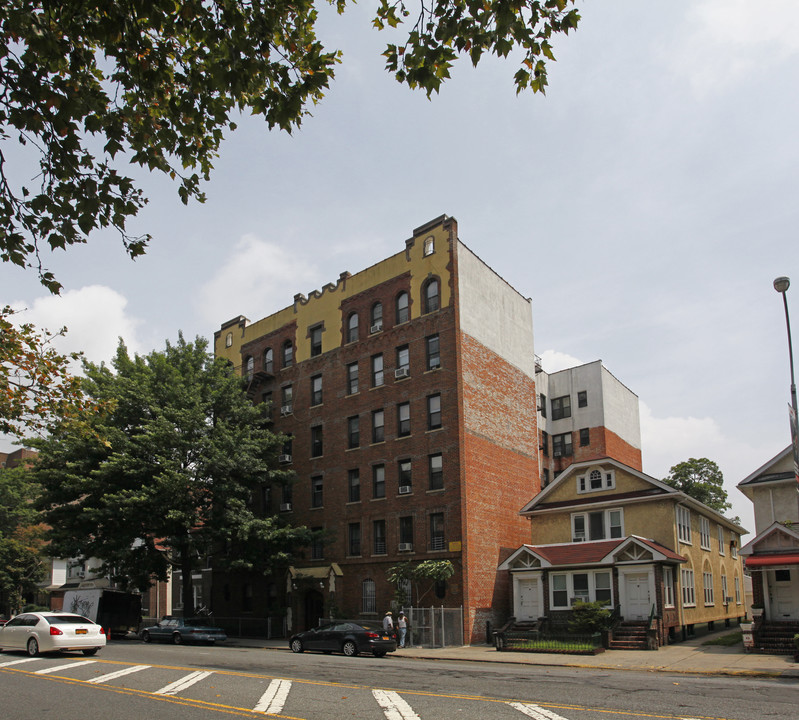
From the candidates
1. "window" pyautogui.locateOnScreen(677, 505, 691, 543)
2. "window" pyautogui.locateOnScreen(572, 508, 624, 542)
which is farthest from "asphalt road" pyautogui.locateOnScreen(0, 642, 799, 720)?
"window" pyautogui.locateOnScreen(572, 508, 624, 542)

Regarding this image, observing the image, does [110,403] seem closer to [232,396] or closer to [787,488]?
[232,396]

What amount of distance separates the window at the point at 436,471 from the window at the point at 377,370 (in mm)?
5551

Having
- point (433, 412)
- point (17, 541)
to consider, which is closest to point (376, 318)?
point (433, 412)

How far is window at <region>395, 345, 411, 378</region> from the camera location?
38.0 metres

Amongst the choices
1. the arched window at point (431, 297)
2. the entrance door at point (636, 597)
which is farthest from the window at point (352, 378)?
the entrance door at point (636, 597)

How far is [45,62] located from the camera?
851 cm

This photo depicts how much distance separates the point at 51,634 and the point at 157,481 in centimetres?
1211

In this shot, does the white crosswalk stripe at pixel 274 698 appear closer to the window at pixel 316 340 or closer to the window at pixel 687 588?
the window at pixel 687 588

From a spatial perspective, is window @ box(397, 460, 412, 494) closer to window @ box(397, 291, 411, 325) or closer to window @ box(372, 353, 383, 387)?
window @ box(372, 353, 383, 387)

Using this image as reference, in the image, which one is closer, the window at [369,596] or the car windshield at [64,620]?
the car windshield at [64,620]

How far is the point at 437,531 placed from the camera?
35.0 metres

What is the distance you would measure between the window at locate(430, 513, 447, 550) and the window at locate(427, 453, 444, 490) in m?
1.34

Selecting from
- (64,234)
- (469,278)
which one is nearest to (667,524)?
(469,278)

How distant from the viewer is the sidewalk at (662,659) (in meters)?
20.7
